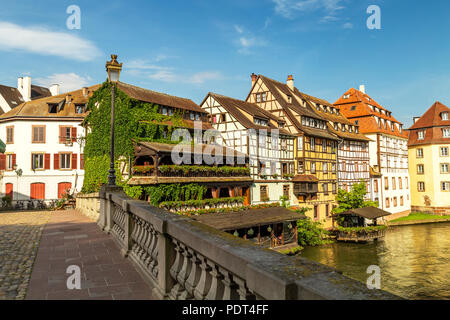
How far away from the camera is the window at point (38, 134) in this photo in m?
34.9

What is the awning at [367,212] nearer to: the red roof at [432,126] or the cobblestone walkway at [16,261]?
the red roof at [432,126]

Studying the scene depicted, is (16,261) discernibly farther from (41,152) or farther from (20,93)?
(20,93)

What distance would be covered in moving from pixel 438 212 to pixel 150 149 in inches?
1745

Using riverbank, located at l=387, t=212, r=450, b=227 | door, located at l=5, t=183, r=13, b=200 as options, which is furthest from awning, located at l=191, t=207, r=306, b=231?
door, located at l=5, t=183, r=13, b=200

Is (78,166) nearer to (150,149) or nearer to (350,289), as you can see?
(150,149)

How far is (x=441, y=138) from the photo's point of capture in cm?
4994

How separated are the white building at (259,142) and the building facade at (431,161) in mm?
27750

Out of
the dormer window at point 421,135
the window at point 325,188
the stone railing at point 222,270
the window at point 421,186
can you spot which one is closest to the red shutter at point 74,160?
the window at point 325,188

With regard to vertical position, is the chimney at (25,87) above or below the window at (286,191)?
above

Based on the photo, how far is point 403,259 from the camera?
87.9ft

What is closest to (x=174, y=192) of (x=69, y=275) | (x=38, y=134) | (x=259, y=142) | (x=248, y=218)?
(x=248, y=218)

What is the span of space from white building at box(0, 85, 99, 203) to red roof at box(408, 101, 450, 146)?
158 feet

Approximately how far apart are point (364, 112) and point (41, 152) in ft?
134

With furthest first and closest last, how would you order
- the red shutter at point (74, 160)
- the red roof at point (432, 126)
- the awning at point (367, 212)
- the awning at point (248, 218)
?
the red roof at point (432, 126)
the red shutter at point (74, 160)
the awning at point (367, 212)
the awning at point (248, 218)
